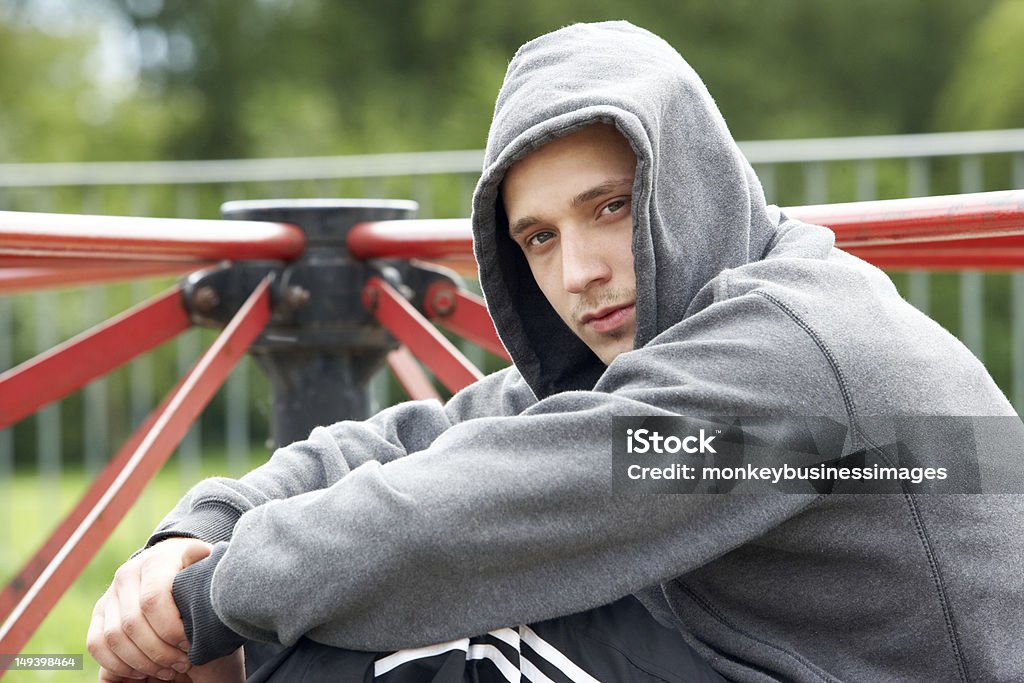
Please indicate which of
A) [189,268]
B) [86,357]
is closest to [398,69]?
[189,268]

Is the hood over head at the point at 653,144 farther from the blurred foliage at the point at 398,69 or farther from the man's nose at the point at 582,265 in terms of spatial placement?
the blurred foliage at the point at 398,69

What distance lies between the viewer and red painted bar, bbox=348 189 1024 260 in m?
1.60

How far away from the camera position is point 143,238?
1928mm

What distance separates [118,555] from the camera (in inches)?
200

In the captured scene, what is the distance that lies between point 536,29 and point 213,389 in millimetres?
12198

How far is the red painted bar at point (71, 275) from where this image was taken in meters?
2.23

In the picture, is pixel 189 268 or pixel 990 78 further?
pixel 990 78

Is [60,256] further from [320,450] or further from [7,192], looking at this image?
[7,192]

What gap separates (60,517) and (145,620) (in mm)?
4455

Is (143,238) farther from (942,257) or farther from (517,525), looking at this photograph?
(942,257)

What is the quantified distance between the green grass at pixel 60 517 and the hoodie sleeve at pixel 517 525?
2.45 metres

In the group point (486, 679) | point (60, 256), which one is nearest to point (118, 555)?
point (60, 256)

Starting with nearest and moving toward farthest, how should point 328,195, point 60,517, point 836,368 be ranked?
point 836,368
point 328,195
point 60,517

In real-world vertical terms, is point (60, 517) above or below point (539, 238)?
above
